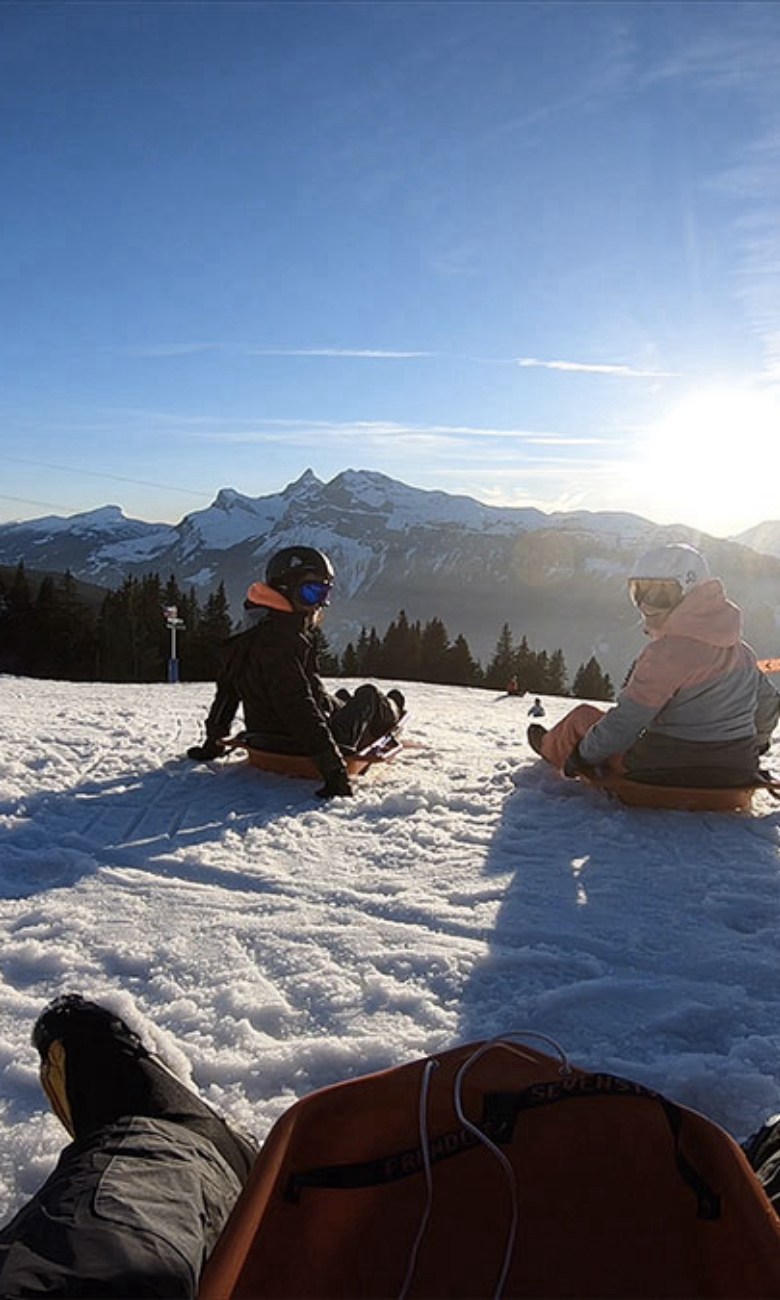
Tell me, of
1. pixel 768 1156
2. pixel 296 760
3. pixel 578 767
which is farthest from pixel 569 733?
pixel 768 1156

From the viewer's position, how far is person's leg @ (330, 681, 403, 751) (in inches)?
256

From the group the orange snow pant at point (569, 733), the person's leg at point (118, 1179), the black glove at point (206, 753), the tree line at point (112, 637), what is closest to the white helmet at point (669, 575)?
the orange snow pant at point (569, 733)

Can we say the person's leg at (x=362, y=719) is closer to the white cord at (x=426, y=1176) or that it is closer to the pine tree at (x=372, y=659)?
the white cord at (x=426, y=1176)

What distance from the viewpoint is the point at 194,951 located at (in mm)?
3332

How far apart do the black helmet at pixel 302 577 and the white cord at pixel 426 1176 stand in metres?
4.48

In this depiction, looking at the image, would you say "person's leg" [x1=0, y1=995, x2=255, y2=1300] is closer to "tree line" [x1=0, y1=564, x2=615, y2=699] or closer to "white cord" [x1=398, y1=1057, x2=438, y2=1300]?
"white cord" [x1=398, y1=1057, x2=438, y2=1300]

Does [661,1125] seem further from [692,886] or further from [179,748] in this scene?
[179,748]

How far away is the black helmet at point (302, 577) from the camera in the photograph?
236 inches

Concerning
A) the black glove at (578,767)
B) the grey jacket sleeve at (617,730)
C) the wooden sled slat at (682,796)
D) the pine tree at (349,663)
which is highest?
the grey jacket sleeve at (617,730)

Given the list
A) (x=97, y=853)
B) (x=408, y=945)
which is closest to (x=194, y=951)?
(x=408, y=945)

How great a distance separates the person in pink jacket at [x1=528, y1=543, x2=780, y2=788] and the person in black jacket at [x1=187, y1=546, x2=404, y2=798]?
5.93ft

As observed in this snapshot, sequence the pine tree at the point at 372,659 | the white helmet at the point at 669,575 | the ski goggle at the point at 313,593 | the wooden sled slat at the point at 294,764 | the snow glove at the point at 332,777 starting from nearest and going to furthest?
the white helmet at the point at 669,575
the snow glove at the point at 332,777
the ski goggle at the point at 313,593
the wooden sled slat at the point at 294,764
the pine tree at the point at 372,659

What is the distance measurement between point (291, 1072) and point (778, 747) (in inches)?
299

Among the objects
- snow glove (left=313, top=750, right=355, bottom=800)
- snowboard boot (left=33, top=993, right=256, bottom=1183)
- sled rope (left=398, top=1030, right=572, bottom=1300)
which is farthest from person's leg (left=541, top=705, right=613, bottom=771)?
sled rope (left=398, top=1030, right=572, bottom=1300)
